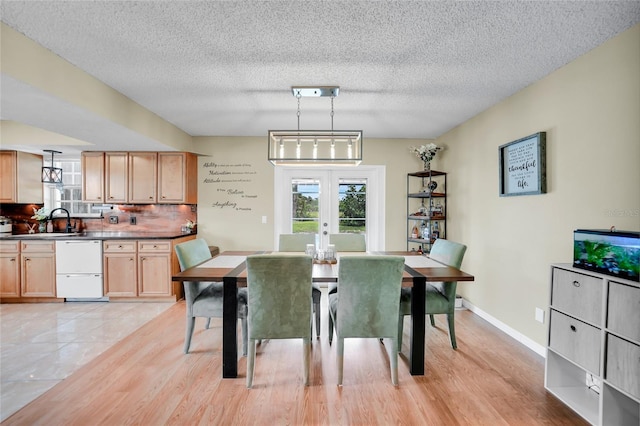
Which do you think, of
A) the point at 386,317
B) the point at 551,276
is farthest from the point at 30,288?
the point at 551,276

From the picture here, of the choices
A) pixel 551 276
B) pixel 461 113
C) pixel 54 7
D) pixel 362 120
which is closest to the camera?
pixel 54 7

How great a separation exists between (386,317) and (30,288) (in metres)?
4.60

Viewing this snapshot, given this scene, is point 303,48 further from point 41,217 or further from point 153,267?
point 41,217

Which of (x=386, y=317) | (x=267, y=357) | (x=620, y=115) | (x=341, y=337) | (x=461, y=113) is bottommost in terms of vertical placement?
(x=267, y=357)

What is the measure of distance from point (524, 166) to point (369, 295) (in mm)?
1957

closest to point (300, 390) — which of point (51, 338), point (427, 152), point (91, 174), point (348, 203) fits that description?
point (51, 338)

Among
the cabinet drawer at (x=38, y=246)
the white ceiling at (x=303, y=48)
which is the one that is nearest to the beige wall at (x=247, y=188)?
the white ceiling at (x=303, y=48)

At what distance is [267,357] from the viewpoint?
8.65 ft

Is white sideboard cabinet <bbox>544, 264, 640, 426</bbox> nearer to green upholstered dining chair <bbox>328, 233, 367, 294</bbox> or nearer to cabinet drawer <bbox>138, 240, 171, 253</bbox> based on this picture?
green upholstered dining chair <bbox>328, 233, 367, 294</bbox>

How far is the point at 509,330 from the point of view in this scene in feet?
10.1

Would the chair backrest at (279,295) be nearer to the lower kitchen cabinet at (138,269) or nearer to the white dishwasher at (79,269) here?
the lower kitchen cabinet at (138,269)

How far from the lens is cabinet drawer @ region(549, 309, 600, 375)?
5.86ft

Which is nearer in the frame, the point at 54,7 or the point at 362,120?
the point at 54,7

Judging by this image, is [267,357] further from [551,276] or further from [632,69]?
[632,69]
